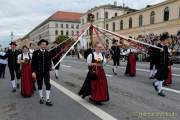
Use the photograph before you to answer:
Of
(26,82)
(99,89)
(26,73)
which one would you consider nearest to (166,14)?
(26,73)

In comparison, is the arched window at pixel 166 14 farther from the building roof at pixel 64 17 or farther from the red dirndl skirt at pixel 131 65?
the building roof at pixel 64 17

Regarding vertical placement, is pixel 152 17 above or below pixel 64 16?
below

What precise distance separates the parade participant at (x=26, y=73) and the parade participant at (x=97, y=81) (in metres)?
2.09

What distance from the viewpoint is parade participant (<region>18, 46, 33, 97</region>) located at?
1018 cm

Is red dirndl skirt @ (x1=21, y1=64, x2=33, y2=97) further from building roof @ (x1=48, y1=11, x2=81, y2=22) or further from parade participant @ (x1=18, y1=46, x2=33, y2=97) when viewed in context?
building roof @ (x1=48, y1=11, x2=81, y2=22)

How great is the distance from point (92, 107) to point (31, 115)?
1.56 meters

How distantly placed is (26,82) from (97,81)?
2.78 m

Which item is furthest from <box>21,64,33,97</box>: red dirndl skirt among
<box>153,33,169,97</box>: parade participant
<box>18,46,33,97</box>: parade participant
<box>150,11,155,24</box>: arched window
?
<box>150,11,155,24</box>: arched window

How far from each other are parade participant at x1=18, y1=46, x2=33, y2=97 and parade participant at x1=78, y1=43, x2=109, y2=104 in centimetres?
209

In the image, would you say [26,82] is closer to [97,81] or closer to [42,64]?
[42,64]

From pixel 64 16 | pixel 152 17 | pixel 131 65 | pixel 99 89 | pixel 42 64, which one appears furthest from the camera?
pixel 64 16

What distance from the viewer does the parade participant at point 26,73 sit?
1018cm

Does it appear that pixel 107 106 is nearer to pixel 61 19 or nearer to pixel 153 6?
pixel 153 6

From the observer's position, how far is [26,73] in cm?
1038
